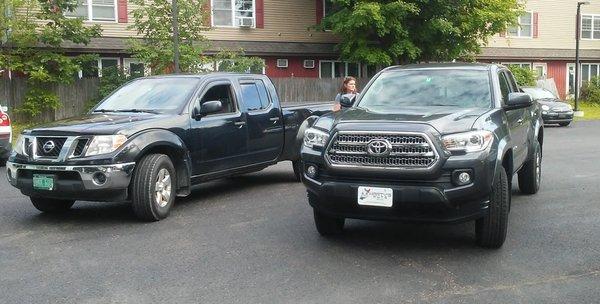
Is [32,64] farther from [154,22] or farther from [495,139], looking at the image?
[495,139]

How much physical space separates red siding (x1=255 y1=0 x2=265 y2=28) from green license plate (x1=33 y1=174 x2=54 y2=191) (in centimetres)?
2124

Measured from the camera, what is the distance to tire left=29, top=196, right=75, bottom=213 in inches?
298

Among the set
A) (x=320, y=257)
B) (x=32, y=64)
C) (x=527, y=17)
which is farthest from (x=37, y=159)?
(x=527, y=17)

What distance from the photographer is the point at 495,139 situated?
221 inches

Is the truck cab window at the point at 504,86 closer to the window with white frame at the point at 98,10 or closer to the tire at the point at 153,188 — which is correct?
the tire at the point at 153,188

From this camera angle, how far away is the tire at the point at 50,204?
7.58 meters

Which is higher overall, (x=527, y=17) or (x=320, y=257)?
(x=527, y=17)

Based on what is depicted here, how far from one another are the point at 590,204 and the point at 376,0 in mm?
17763

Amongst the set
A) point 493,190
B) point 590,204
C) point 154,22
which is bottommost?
point 590,204

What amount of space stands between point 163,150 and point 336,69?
2321cm

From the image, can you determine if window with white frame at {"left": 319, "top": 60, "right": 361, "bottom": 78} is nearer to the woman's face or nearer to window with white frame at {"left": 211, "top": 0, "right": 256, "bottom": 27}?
window with white frame at {"left": 211, "top": 0, "right": 256, "bottom": 27}

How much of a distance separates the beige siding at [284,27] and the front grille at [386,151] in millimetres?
21311

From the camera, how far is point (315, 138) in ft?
19.6

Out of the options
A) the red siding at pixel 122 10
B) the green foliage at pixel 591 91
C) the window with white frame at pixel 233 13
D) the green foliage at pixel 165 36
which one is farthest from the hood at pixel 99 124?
the green foliage at pixel 591 91
